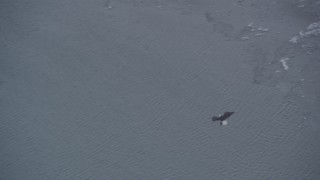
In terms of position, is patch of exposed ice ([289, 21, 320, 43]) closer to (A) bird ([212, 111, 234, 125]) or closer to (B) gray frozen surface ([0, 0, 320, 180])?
(B) gray frozen surface ([0, 0, 320, 180])

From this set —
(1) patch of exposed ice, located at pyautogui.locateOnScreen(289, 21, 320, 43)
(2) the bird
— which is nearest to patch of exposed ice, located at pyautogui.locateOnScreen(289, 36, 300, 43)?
(1) patch of exposed ice, located at pyautogui.locateOnScreen(289, 21, 320, 43)

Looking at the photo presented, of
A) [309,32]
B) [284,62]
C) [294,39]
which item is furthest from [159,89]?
[309,32]

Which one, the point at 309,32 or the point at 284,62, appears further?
the point at 309,32

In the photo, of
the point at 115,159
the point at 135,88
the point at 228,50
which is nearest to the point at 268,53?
the point at 228,50

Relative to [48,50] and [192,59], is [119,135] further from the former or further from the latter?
[48,50]

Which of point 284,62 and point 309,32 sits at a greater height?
point 309,32

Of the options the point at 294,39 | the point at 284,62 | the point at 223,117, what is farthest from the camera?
the point at 294,39

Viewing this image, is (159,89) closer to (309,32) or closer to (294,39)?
(294,39)

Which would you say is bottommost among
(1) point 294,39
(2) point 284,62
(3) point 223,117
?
(3) point 223,117
